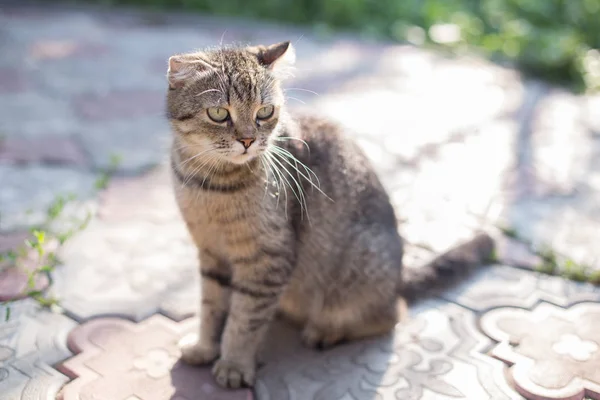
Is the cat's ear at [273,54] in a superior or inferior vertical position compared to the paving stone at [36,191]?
superior

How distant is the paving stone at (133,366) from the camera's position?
7.65 ft

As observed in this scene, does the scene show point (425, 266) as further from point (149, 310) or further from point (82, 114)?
point (82, 114)

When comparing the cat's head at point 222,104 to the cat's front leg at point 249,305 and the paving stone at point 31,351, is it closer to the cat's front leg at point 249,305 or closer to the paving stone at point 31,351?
the cat's front leg at point 249,305

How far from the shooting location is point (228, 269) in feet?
8.54

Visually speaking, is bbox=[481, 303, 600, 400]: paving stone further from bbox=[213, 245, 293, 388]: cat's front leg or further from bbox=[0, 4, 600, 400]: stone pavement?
bbox=[213, 245, 293, 388]: cat's front leg

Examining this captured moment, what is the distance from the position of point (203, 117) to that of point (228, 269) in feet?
2.24

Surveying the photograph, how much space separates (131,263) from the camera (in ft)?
10.3

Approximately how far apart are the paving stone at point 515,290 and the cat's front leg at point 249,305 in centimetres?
98

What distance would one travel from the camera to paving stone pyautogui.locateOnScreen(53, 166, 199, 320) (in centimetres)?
285

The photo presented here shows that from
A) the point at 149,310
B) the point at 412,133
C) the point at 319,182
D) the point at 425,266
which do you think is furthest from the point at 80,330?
the point at 412,133

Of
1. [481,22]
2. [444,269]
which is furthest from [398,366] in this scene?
[481,22]

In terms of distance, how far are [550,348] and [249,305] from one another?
4.31ft

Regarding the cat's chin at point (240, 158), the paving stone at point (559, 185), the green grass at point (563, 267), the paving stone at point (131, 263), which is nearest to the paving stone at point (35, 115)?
the paving stone at point (131, 263)

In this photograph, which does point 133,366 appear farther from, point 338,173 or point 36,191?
point 36,191
